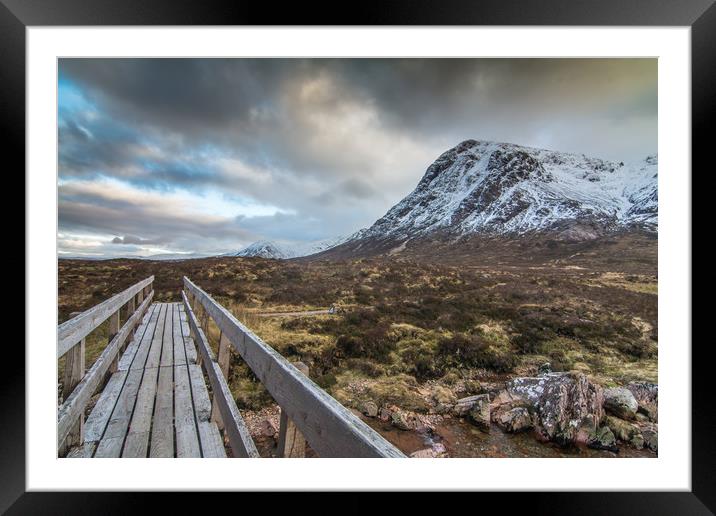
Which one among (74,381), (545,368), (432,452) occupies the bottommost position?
(432,452)

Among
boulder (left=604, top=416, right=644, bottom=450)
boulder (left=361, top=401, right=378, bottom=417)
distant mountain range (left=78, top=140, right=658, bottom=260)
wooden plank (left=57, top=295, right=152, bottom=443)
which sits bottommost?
boulder (left=604, top=416, right=644, bottom=450)

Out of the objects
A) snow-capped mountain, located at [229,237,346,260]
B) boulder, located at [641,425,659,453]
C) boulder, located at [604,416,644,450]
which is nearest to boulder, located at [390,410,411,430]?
boulder, located at [604,416,644,450]

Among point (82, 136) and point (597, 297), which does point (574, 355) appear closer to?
point (597, 297)

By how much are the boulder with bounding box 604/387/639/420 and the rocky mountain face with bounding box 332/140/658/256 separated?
16628mm

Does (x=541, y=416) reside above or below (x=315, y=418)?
below

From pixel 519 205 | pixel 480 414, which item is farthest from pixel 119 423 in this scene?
pixel 519 205

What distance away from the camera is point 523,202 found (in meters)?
38.7

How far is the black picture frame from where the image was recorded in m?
2.00

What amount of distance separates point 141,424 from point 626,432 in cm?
477

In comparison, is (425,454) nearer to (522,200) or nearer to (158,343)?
(158,343)

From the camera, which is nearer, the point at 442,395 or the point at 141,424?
the point at 141,424

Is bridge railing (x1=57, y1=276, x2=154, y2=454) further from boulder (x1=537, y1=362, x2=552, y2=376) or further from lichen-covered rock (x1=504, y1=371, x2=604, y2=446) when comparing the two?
boulder (x1=537, y1=362, x2=552, y2=376)

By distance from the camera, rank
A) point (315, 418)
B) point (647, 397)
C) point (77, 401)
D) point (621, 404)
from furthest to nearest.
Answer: point (647, 397) → point (621, 404) → point (77, 401) → point (315, 418)
